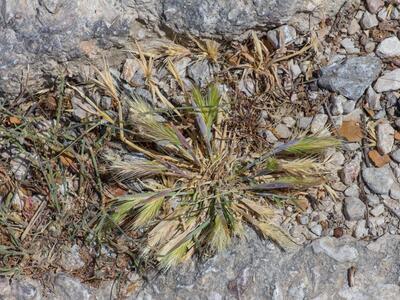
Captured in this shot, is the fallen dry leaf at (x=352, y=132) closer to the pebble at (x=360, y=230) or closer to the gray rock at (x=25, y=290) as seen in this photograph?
the pebble at (x=360, y=230)

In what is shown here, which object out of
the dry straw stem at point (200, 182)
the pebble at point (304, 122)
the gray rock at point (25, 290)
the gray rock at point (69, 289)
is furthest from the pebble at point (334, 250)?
the gray rock at point (25, 290)

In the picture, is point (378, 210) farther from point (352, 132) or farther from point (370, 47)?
point (370, 47)

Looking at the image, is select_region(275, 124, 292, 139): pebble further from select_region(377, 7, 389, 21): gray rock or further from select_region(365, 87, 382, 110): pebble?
select_region(377, 7, 389, 21): gray rock

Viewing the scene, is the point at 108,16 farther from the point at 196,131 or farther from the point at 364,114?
the point at 364,114

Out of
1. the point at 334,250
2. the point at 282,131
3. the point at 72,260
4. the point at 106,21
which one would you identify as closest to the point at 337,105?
the point at 282,131

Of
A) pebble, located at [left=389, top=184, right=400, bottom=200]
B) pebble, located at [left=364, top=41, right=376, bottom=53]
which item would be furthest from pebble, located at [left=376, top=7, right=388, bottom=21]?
pebble, located at [left=389, top=184, right=400, bottom=200]
